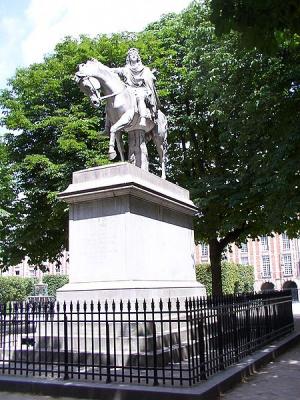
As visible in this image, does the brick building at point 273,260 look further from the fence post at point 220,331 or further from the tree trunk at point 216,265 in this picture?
the fence post at point 220,331

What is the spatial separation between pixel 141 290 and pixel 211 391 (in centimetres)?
291

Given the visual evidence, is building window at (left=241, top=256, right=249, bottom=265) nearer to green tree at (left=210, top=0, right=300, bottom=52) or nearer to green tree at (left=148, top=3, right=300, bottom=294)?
green tree at (left=148, top=3, right=300, bottom=294)

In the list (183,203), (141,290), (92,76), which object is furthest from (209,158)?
(141,290)

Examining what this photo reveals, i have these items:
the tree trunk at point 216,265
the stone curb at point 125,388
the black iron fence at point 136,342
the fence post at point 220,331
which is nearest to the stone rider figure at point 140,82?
the black iron fence at point 136,342

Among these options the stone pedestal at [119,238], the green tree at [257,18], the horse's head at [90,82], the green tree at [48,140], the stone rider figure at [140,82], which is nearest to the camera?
the green tree at [257,18]

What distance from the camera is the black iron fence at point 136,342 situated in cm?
754

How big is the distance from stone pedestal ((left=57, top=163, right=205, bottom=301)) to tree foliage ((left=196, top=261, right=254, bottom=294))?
169ft

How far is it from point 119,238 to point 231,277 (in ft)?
214

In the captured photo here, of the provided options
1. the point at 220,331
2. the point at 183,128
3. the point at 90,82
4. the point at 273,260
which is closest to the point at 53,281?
the point at 273,260

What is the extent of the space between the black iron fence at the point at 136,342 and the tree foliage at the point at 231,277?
174ft

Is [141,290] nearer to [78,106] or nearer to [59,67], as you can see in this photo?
[78,106]

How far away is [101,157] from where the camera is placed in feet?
67.9

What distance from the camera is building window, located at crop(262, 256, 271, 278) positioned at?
89.1m

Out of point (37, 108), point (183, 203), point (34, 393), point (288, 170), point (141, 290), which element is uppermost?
point (37, 108)
